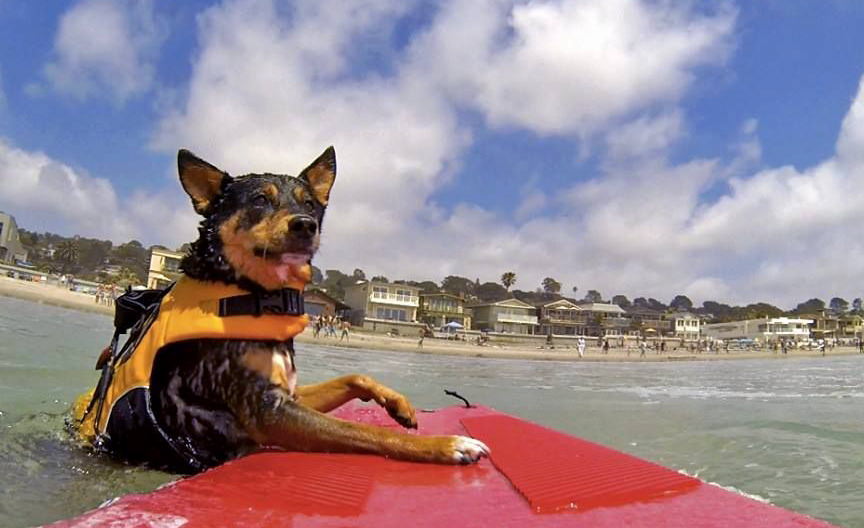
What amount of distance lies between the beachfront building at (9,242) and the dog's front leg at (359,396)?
10467 centimetres

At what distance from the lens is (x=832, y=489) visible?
4609mm

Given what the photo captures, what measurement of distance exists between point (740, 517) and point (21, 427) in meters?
5.07

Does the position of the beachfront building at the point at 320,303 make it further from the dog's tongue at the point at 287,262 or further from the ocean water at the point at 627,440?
the dog's tongue at the point at 287,262

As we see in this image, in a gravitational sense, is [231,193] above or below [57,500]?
above

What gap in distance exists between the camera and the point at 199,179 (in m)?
3.64

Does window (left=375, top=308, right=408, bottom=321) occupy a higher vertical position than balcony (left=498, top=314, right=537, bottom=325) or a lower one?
lower

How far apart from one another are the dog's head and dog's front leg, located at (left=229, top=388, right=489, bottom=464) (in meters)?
0.70

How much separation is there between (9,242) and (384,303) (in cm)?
6479

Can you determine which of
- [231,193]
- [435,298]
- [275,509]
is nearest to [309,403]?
[231,193]

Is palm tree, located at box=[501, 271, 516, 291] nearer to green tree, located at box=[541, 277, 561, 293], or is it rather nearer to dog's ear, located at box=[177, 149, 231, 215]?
green tree, located at box=[541, 277, 561, 293]

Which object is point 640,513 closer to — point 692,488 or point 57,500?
point 692,488

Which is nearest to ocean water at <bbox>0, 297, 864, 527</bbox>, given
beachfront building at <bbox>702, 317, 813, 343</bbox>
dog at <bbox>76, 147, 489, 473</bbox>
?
dog at <bbox>76, 147, 489, 473</bbox>

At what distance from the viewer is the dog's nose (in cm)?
320

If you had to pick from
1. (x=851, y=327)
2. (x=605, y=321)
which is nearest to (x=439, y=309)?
(x=605, y=321)
